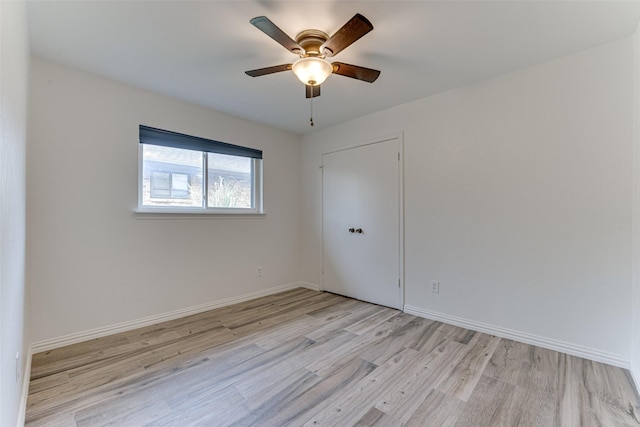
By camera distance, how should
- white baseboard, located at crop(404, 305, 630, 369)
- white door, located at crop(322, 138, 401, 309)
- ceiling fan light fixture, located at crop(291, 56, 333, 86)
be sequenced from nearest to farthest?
1. ceiling fan light fixture, located at crop(291, 56, 333, 86)
2. white baseboard, located at crop(404, 305, 630, 369)
3. white door, located at crop(322, 138, 401, 309)

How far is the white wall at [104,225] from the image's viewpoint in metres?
2.19

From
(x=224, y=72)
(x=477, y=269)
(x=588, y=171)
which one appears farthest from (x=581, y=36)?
(x=224, y=72)

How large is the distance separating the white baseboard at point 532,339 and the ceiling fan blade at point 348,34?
8.42 ft

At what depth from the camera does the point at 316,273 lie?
4.02 metres

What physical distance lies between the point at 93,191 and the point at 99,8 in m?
1.44

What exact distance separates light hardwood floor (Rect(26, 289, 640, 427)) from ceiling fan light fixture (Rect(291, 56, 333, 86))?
78.4 inches

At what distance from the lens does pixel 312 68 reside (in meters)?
1.78

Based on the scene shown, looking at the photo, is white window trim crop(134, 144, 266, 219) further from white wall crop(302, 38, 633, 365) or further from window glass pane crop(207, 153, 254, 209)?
white wall crop(302, 38, 633, 365)

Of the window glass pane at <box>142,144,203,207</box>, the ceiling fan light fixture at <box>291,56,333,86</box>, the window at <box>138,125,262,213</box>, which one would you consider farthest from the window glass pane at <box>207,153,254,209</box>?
the ceiling fan light fixture at <box>291,56,333,86</box>

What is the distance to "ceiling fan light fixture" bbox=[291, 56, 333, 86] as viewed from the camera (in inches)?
69.3

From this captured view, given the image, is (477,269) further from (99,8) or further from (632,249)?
(99,8)

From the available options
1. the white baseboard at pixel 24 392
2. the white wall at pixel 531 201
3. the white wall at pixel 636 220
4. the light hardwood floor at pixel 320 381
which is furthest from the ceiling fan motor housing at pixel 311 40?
the white baseboard at pixel 24 392

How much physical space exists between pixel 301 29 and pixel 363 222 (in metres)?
2.21

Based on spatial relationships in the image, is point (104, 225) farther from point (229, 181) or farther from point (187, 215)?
point (229, 181)
